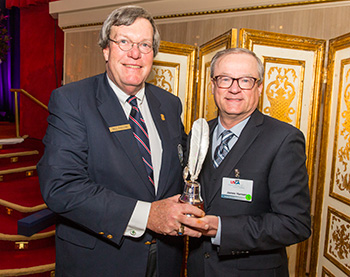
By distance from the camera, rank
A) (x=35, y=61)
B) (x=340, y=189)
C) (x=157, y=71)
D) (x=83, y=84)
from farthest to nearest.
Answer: (x=35, y=61) → (x=157, y=71) → (x=340, y=189) → (x=83, y=84)

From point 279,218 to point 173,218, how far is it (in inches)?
19.2

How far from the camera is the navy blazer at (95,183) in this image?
138cm

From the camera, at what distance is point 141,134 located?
1.61 meters

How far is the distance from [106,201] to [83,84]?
2.06 feet

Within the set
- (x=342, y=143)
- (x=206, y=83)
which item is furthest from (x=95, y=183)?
(x=342, y=143)

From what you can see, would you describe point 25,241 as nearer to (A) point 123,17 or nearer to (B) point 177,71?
(B) point 177,71

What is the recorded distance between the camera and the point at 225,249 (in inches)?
55.3

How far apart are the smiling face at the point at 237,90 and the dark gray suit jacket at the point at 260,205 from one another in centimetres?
8

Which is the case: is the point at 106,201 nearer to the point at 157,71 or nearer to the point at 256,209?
the point at 256,209

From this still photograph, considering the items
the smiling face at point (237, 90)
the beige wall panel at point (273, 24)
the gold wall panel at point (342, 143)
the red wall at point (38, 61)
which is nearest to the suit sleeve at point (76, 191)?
the smiling face at point (237, 90)

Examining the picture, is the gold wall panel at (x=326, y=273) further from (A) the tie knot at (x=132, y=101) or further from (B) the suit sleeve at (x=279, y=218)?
(A) the tie knot at (x=132, y=101)

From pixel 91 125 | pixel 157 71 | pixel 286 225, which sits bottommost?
pixel 286 225

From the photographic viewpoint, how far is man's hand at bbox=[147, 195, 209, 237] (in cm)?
132

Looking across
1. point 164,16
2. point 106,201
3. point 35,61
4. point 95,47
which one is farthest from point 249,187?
point 35,61
